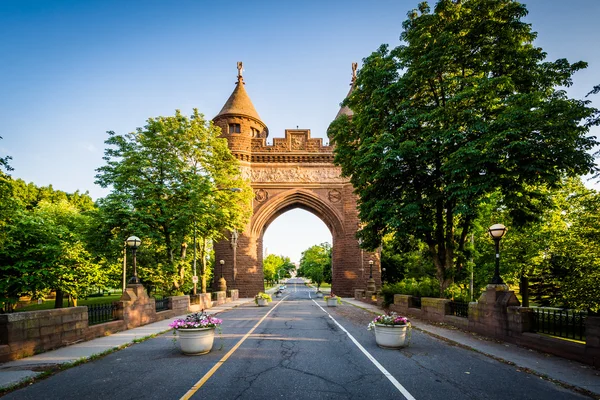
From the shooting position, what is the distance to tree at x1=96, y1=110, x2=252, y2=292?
1792 centimetres

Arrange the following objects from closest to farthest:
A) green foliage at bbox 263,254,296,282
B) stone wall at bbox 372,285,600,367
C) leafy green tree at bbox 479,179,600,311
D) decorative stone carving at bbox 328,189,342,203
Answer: stone wall at bbox 372,285,600,367 → leafy green tree at bbox 479,179,600,311 → decorative stone carving at bbox 328,189,342,203 → green foliage at bbox 263,254,296,282

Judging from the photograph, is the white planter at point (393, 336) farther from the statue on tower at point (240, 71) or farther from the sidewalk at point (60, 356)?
the statue on tower at point (240, 71)

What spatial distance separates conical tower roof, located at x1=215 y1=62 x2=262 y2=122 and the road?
2912cm

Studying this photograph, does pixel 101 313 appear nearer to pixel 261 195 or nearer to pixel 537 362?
pixel 537 362

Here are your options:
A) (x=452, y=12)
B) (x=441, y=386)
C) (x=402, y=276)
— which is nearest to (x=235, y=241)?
(x=402, y=276)

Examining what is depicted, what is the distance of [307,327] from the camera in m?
12.3

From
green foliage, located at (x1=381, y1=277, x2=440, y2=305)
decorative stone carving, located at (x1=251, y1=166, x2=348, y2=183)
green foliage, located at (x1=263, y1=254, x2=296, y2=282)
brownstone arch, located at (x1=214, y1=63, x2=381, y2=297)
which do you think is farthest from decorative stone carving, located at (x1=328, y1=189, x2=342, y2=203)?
green foliage, located at (x1=263, y1=254, x2=296, y2=282)

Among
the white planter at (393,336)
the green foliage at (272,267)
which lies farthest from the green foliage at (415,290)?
the green foliage at (272,267)

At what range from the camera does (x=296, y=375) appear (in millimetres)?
5945

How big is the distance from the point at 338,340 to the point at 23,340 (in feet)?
25.9

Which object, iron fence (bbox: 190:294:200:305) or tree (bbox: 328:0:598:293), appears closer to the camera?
tree (bbox: 328:0:598:293)

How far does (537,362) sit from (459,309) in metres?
5.66

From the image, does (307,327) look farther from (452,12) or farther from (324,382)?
(452,12)

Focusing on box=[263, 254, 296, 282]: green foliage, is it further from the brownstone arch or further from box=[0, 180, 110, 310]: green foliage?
box=[0, 180, 110, 310]: green foliage
